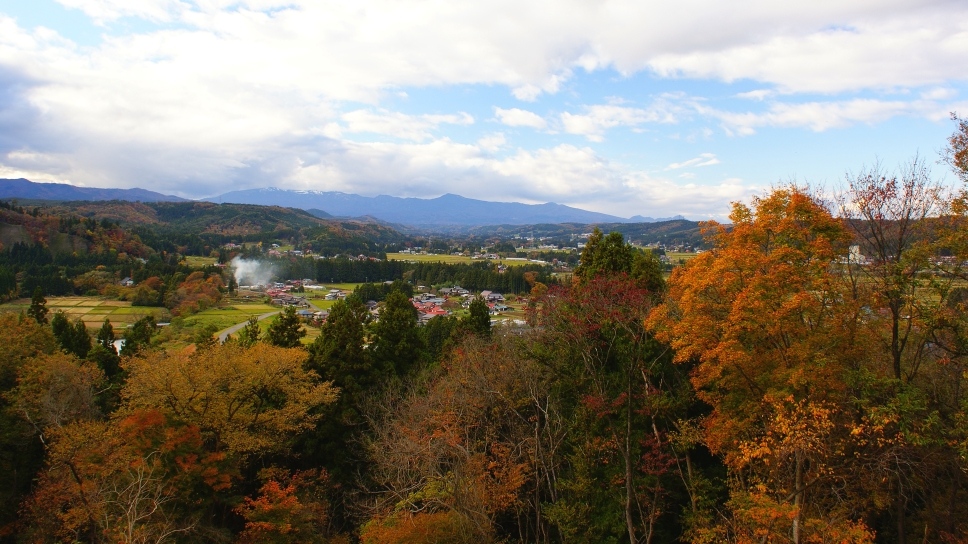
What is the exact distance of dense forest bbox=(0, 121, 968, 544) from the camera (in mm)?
9461

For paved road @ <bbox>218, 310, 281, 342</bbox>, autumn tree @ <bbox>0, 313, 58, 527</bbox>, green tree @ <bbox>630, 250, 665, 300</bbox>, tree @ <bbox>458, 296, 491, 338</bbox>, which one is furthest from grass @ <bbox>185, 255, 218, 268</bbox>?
green tree @ <bbox>630, 250, 665, 300</bbox>

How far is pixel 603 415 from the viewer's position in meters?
13.1

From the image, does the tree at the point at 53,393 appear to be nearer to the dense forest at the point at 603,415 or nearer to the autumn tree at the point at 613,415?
the dense forest at the point at 603,415

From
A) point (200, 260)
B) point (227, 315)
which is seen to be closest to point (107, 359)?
point (227, 315)

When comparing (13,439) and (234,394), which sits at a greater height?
(234,394)

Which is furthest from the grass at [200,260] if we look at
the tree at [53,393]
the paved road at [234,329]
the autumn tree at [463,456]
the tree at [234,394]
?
the autumn tree at [463,456]

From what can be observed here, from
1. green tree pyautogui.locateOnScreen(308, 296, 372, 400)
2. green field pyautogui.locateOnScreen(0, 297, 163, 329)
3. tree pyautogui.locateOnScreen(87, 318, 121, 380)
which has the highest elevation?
green tree pyautogui.locateOnScreen(308, 296, 372, 400)

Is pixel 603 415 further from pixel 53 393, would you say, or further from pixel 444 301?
pixel 444 301

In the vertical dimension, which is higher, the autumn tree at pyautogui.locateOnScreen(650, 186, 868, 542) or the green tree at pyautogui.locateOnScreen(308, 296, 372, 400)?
the autumn tree at pyautogui.locateOnScreen(650, 186, 868, 542)

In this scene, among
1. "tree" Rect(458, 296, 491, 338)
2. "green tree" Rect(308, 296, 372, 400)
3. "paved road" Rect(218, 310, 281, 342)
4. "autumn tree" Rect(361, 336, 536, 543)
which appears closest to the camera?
"autumn tree" Rect(361, 336, 536, 543)

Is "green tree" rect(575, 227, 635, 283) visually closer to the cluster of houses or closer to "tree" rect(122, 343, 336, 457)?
"tree" rect(122, 343, 336, 457)

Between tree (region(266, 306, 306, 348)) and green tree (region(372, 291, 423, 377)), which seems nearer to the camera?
green tree (region(372, 291, 423, 377))

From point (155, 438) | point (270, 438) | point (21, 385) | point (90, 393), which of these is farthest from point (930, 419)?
point (21, 385)

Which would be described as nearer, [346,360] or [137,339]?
[346,360]
